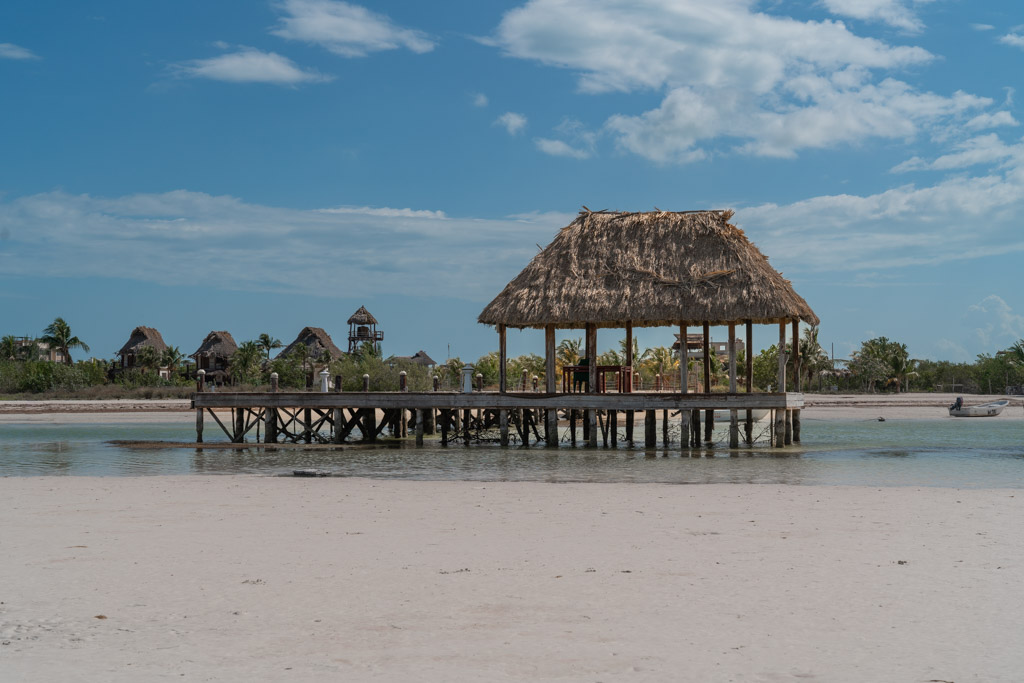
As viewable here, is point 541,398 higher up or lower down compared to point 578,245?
lower down

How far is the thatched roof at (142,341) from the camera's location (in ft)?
269

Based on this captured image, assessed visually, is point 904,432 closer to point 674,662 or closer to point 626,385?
point 626,385

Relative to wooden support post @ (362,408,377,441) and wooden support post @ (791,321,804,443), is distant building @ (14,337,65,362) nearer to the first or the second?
wooden support post @ (362,408,377,441)

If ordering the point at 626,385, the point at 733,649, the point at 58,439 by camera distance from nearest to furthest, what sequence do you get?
1. the point at 733,649
2. the point at 626,385
3. the point at 58,439

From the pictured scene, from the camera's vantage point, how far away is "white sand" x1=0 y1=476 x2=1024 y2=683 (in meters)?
5.99

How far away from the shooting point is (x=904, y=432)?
118 feet

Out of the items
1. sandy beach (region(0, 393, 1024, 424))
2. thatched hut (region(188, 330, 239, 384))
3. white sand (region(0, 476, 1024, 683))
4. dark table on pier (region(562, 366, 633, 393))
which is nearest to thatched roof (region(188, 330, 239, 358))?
thatched hut (region(188, 330, 239, 384))

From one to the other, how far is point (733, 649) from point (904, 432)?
32.6m

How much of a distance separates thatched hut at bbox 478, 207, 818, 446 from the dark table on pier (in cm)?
13

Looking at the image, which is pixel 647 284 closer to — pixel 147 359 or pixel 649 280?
pixel 649 280

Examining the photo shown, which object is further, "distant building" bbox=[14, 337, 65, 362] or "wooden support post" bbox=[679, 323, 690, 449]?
"distant building" bbox=[14, 337, 65, 362]

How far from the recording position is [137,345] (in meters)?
81.7

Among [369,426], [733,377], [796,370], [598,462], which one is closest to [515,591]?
[598,462]

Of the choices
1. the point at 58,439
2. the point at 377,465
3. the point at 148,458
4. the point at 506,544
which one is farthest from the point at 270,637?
the point at 58,439
